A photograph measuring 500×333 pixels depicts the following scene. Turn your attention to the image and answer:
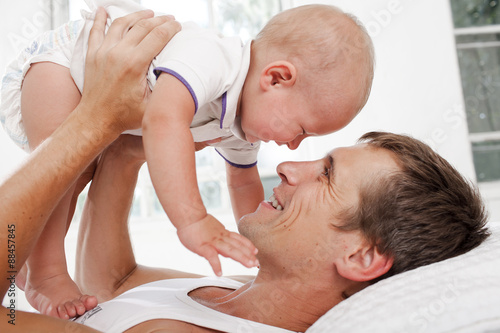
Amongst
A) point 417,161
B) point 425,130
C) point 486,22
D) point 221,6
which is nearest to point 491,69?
point 486,22

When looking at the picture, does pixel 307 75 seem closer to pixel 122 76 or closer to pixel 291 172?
pixel 291 172

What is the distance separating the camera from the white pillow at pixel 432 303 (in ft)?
2.41

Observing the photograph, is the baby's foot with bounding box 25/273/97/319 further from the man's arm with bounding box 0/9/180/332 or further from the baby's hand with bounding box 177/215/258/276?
the baby's hand with bounding box 177/215/258/276

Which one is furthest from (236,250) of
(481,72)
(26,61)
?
(481,72)

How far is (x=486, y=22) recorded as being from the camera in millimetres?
3328

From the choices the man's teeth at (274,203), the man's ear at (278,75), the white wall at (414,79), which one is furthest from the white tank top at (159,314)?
the white wall at (414,79)

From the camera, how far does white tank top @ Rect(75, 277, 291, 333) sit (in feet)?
2.93

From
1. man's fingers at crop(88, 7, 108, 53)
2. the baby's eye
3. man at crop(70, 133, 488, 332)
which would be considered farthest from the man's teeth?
man's fingers at crop(88, 7, 108, 53)

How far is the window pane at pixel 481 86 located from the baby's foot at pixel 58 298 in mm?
3057

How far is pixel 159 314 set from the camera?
2.94 feet

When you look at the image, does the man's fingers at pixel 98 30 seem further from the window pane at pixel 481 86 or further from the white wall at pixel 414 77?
the window pane at pixel 481 86

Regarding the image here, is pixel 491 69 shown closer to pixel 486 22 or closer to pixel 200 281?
pixel 486 22

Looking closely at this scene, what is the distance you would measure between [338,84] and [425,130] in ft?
7.56

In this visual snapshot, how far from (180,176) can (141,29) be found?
42 cm
